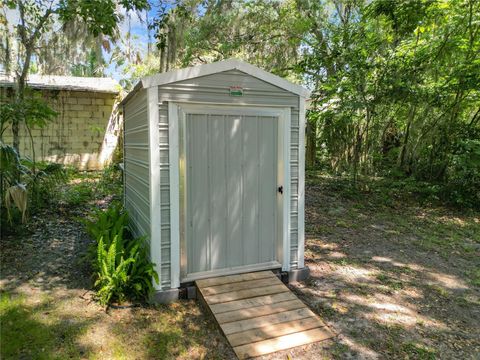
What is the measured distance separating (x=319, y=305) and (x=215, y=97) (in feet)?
7.25

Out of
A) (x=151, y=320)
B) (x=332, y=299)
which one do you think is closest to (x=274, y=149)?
(x=332, y=299)

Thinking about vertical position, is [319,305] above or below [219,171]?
below

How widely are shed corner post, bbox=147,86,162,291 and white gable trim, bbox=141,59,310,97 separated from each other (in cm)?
8

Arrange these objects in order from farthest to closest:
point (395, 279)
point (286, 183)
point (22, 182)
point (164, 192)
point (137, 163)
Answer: point (22, 182)
point (137, 163)
point (395, 279)
point (286, 183)
point (164, 192)

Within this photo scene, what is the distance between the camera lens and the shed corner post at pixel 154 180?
2941mm

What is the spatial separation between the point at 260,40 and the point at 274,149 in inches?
305

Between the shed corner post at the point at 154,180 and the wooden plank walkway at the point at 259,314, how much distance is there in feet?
1.71

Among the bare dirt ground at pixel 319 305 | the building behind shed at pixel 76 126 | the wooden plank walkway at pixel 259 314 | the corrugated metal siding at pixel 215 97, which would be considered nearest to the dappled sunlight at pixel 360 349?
the bare dirt ground at pixel 319 305

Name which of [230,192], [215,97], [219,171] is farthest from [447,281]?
[215,97]

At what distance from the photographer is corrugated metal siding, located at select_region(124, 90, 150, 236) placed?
132 inches

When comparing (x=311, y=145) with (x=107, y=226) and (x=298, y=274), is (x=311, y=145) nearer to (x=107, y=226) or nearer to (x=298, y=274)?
(x=298, y=274)

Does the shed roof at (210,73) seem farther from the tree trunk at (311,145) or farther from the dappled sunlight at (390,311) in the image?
the tree trunk at (311,145)

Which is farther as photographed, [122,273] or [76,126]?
[76,126]

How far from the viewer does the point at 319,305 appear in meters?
3.14
